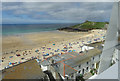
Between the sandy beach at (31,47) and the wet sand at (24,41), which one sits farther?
the wet sand at (24,41)

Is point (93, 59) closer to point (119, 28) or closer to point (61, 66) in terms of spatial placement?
point (61, 66)

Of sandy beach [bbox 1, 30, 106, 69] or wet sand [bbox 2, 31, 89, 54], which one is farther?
wet sand [bbox 2, 31, 89, 54]

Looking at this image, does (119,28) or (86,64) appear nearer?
(119,28)

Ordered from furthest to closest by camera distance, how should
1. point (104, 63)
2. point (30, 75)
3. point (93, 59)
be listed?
point (93, 59)
point (30, 75)
point (104, 63)

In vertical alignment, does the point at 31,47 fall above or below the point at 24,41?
below

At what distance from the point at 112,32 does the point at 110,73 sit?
42.1 inches

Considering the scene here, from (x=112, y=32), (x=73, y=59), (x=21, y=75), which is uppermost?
(x=112, y=32)

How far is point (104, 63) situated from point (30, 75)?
6.90 feet

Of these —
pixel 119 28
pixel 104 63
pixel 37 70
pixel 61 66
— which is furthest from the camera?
pixel 61 66

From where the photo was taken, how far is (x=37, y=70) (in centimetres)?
296

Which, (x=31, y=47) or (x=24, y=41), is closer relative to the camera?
(x=31, y=47)

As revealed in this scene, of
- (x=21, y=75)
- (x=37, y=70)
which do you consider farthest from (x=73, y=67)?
(x=21, y=75)

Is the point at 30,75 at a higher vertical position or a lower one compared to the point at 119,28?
lower

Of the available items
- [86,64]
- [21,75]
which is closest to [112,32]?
[21,75]
